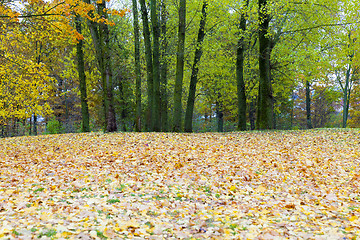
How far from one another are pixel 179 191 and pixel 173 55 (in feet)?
42.4

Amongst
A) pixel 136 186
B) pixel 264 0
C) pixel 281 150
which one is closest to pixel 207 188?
pixel 136 186

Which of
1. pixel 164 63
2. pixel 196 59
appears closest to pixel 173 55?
pixel 164 63

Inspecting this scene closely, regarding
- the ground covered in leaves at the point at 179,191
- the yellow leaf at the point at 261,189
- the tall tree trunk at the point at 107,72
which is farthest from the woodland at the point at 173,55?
the yellow leaf at the point at 261,189

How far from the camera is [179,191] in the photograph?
587 centimetres

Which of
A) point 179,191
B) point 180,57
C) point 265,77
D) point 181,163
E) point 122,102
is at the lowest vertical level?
point 179,191

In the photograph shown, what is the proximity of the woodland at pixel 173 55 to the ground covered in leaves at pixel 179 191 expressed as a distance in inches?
170

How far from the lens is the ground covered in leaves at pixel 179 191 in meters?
3.96

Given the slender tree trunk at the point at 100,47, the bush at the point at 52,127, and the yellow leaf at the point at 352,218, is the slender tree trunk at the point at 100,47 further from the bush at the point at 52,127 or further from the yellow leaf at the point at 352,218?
the yellow leaf at the point at 352,218

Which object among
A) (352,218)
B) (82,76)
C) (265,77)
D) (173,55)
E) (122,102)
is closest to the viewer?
(352,218)

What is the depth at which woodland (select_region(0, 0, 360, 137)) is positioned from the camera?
1315 centimetres

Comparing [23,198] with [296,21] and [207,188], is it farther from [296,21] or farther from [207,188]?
[296,21]

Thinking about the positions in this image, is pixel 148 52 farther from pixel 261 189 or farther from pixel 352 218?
pixel 352 218

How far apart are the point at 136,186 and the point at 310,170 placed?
186 inches

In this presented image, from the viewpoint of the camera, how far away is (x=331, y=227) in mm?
4133
